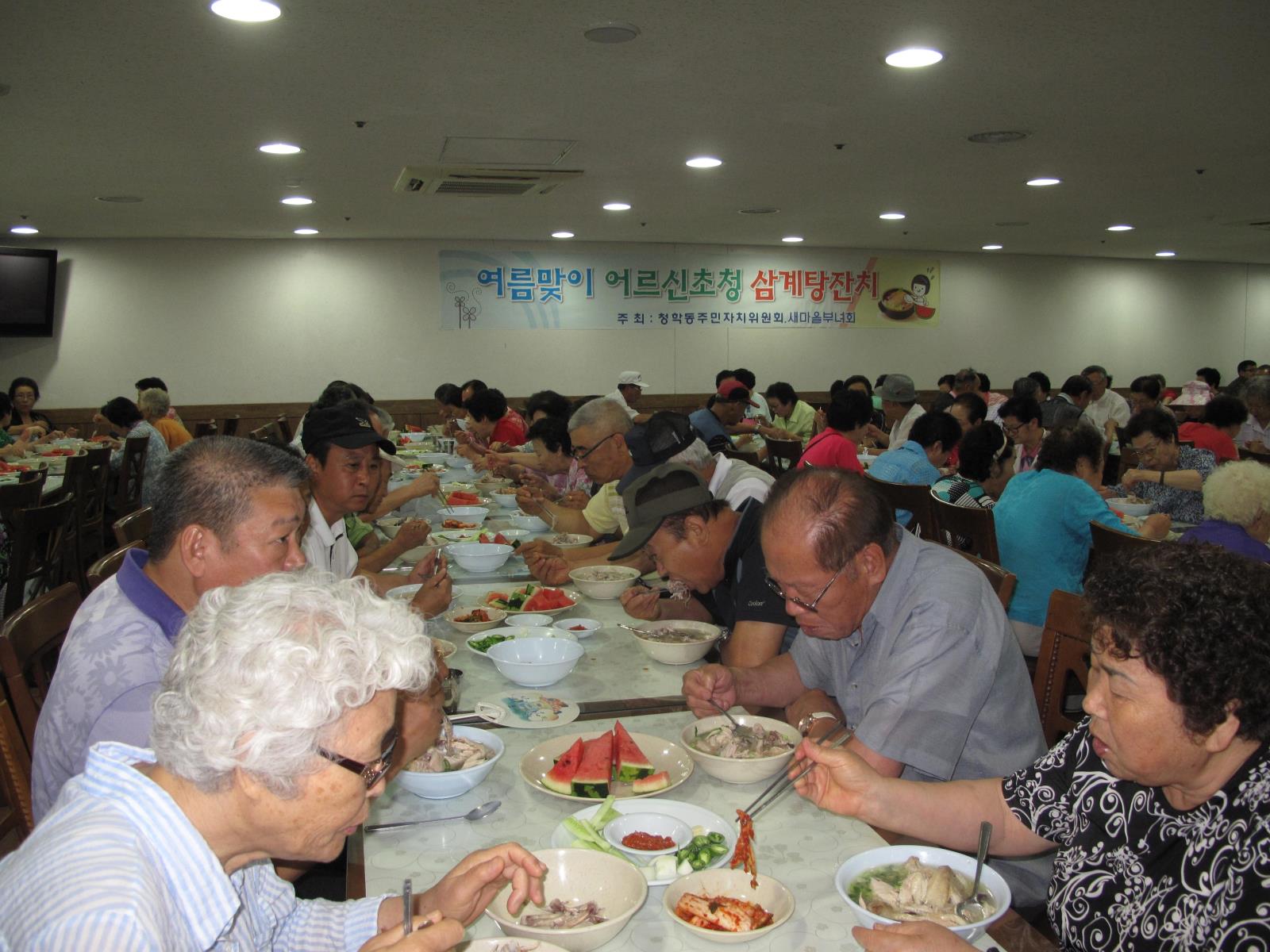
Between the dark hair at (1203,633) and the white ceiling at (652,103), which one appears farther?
the white ceiling at (652,103)

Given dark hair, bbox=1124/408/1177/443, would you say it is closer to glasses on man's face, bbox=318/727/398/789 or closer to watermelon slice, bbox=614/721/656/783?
watermelon slice, bbox=614/721/656/783

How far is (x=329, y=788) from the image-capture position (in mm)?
997

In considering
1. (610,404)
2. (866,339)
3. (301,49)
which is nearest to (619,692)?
(610,404)

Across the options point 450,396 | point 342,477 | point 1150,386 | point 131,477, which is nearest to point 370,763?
point 342,477

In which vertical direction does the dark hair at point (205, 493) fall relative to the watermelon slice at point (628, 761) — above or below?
above

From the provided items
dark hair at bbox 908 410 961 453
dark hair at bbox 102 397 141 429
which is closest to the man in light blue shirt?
dark hair at bbox 908 410 961 453

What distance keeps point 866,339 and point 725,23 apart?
30.0 feet

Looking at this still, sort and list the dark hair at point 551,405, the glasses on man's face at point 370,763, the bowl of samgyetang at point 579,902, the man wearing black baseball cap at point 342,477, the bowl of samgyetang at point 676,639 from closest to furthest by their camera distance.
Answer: the glasses on man's face at point 370,763
the bowl of samgyetang at point 579,902
the bowl of samgyetang at point 676,639
the man wearing black baseball cap at point 342,477
the dark hair at point 551,405

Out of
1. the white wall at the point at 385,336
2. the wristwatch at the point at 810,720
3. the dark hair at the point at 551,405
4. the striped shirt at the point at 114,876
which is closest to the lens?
the striped shirt at the point at 114,876

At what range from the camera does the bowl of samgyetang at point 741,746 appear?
1.64 metres

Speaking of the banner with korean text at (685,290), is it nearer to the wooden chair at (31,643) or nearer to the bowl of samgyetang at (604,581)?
the bowl of samgyetang at (604,581)

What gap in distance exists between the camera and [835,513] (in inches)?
65.7

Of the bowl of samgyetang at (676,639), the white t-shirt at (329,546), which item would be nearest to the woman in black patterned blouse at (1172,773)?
the bowl of samgyetang at (676,639)

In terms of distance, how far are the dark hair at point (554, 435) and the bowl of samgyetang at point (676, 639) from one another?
304 centimetres
